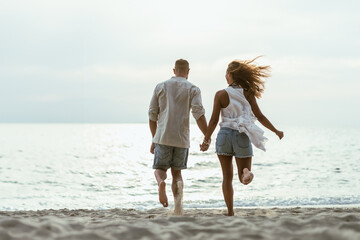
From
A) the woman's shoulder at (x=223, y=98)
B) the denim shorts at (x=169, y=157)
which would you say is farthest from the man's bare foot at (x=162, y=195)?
the woman's shoulder at (x=223, y=98)

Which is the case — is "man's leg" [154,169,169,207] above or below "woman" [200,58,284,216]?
below

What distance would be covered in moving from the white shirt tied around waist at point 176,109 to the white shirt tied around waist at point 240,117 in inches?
13.5

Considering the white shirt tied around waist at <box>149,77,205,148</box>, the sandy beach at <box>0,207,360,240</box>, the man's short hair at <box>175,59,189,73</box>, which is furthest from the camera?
the man's short hair at <box>175,59,189,73</box>

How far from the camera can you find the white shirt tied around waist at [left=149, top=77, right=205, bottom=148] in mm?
5477

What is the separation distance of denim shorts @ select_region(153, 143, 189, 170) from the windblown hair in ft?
3.92

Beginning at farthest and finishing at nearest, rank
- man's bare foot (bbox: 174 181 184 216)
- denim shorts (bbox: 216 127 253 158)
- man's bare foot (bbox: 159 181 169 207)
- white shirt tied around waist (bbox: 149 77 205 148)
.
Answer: white shirt tied around waist (bbox: 149 77 205 148), denim shorts (bbox: 216 127 253 158), man's bare foot (bbox: 174 181 184 216), man's bare foot (bbox: 159 181 169 207)

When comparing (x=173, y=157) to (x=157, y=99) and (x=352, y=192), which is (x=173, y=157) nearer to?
(x=157, y=99)

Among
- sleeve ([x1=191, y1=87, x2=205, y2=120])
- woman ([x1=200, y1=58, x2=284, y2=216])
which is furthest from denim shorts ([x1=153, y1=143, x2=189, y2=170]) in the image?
sleeve ([x1=191, y1=87, x2=205, y2=120])

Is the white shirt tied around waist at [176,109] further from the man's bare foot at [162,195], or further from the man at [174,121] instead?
the man's bare foot at [162,195]

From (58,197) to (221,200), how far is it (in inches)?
205

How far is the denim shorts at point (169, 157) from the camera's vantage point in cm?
552

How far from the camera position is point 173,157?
5590 mm

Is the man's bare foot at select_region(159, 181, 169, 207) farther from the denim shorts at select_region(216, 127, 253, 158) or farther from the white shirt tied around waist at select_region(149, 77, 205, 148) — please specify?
the denim shorts at select_region(216, 127, 253, 158)

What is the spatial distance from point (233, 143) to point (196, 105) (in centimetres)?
69
